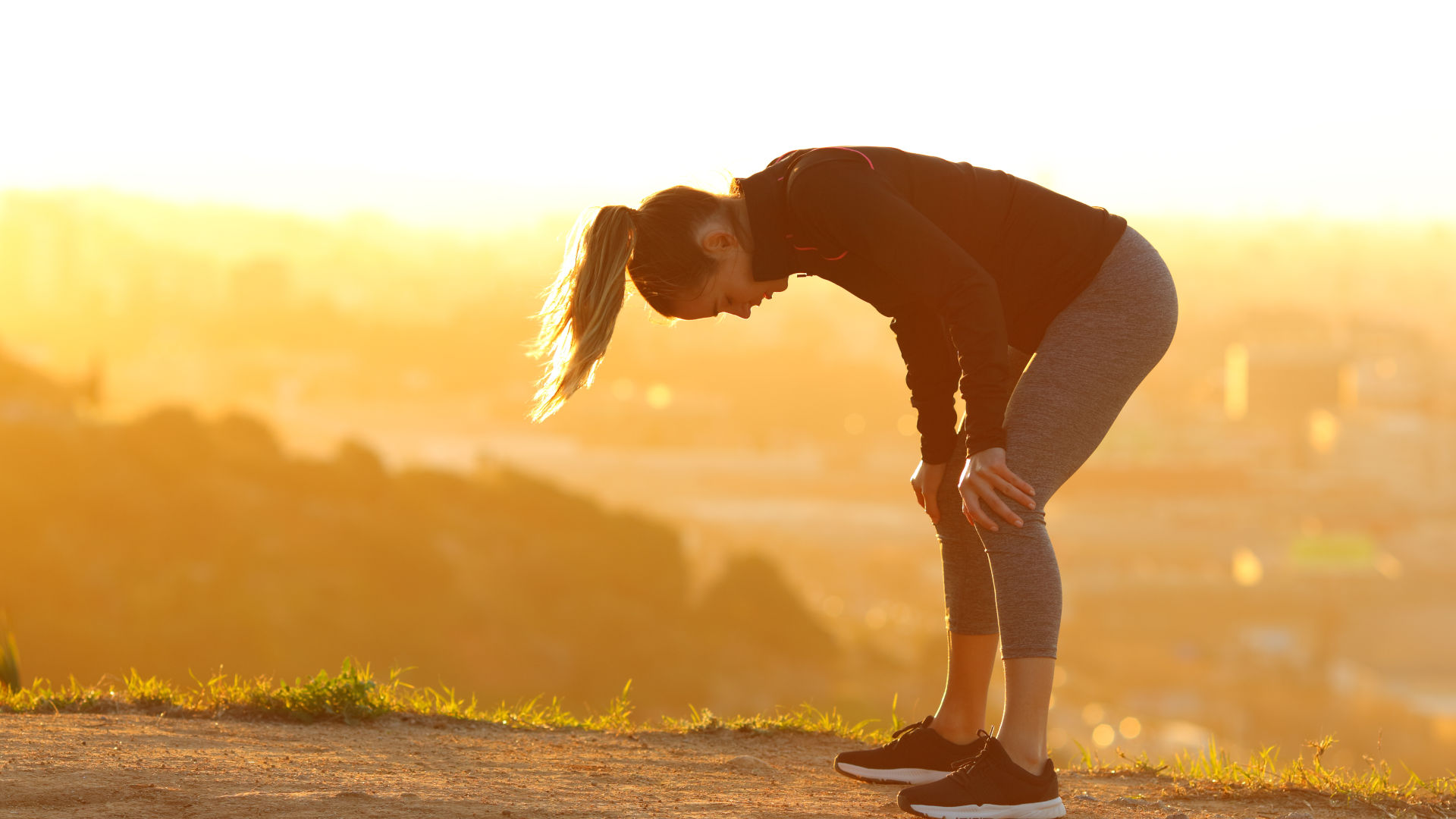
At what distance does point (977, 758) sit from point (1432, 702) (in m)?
45.2

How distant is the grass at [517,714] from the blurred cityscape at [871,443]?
83.2ft

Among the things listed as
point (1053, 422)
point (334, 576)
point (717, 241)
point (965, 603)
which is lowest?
point (334, 576)

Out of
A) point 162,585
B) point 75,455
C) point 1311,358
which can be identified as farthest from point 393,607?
point 1311,358

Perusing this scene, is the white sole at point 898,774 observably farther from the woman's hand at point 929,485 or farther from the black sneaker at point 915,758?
the woman's hand at point 929,485

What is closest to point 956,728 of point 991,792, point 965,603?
point 965,603

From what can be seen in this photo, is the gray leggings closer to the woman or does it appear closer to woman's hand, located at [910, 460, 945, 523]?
the woman

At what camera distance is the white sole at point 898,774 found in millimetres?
3346

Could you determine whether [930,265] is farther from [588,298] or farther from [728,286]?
[588,298]

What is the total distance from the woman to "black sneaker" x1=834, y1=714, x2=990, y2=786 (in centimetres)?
42

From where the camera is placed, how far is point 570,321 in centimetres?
283

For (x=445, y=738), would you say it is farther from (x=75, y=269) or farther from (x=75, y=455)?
(x=75, y=269)

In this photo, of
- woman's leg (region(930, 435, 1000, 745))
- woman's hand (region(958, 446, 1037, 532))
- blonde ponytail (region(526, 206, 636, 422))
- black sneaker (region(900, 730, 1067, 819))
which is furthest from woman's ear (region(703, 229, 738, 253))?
black sneaker (region(900, 730, 1067, 819))

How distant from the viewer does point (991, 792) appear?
2.85m

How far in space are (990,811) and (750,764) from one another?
1002 millimetres
